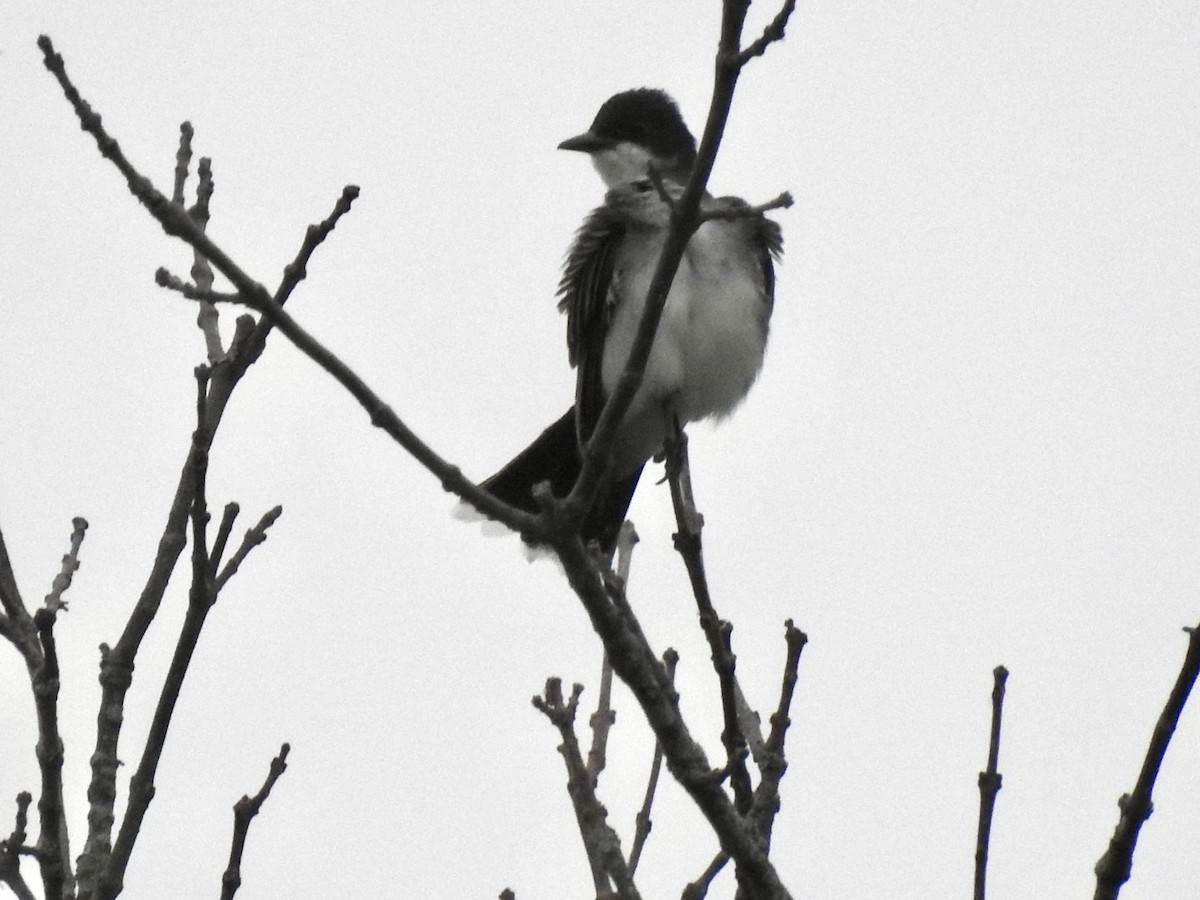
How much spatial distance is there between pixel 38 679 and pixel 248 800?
419mm

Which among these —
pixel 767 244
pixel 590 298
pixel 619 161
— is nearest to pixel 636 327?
pixel 590 298

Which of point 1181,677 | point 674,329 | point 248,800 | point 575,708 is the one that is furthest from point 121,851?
point 674,329

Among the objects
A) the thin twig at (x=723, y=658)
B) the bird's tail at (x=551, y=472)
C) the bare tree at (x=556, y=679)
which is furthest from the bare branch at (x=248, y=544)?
the bird's tail at (x=551, y=472)

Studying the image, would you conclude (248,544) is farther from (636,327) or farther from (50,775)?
(636,327)

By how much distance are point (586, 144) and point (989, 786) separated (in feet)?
16.4

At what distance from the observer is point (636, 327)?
5.85 metres

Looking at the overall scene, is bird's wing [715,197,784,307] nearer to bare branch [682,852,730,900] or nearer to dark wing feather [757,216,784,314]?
dark wing feather [757,216,784,314]

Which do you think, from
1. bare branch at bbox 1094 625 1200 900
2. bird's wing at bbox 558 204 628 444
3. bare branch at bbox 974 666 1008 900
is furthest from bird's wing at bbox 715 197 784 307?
bare branch at bbox 1094 625 1200 900

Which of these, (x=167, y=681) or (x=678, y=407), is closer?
(x=167, y=681)

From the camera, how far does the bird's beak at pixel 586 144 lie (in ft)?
23.7

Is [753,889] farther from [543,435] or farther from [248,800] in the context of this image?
[543,435]

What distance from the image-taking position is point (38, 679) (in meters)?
2.96

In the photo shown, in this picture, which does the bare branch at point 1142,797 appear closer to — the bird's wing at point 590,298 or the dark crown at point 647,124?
the bird's wing at point 590,298

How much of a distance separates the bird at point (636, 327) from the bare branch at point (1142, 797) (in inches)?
140
